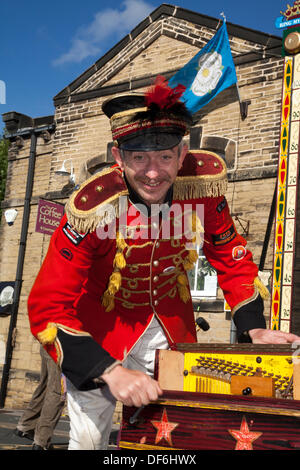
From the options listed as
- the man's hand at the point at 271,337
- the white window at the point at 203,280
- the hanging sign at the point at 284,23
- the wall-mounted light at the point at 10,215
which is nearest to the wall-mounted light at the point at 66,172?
the wall-mounted light at the point at 10,215

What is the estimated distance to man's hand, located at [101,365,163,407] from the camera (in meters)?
1.91

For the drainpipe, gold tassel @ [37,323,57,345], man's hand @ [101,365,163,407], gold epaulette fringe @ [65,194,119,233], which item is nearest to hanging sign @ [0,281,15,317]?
the drainpipe

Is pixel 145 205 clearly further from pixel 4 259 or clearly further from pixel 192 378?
pixel 4 259

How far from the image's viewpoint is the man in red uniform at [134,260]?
88.4 inches

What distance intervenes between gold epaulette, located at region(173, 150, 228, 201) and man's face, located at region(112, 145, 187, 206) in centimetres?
16

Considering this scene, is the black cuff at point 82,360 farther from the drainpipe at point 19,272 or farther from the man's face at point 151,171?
the drainpipe at point 19,272

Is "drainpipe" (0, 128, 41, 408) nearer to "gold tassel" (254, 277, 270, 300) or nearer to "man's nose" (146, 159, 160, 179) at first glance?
"gold tassel" (254, 277, 270, 300)

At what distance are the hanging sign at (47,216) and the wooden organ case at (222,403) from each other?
801 cm

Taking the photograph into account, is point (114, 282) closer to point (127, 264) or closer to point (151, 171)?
point (127, 264)

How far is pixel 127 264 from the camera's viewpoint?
256 centimetres

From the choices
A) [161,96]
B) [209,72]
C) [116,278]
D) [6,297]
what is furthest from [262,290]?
[6,297]

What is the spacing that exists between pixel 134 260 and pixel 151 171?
446 millimetres

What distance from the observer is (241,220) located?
8852 millimetres

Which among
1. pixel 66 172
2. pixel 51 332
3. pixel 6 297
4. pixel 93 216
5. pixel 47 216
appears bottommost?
pixel 51 332
